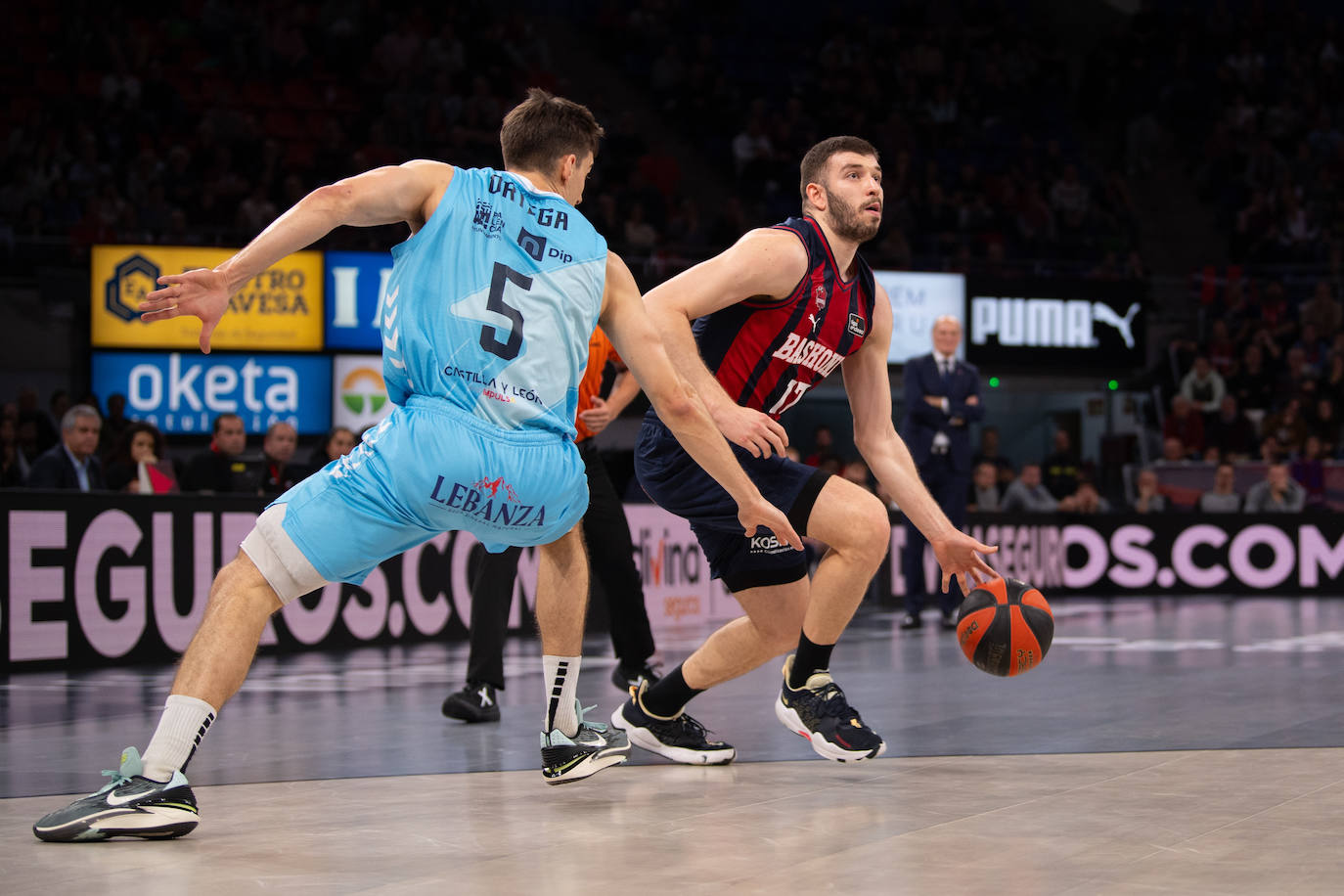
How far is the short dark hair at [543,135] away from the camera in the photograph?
393 cm

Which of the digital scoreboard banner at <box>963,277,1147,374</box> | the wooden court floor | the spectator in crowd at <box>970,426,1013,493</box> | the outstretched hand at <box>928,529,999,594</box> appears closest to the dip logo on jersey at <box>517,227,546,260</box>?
the wooden court floor

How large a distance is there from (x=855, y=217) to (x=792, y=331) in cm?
42

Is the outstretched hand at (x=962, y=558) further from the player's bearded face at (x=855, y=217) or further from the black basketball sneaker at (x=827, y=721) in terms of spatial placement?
the player's bearded face at (x=855, y=217)

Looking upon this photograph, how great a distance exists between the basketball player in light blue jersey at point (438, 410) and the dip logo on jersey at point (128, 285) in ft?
36.7

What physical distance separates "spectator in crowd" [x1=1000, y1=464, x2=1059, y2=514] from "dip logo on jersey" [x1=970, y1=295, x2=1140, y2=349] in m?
2.78

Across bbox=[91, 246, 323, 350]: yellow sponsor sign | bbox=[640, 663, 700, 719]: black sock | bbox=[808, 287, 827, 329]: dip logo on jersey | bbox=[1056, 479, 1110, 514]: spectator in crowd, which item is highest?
bbox=[91, 246, 323, 350]: yellow sponsor sign

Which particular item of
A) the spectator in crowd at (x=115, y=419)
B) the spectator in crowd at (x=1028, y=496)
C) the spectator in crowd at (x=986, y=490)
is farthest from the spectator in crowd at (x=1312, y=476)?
the spectator in crowd at (x=115, y=419)

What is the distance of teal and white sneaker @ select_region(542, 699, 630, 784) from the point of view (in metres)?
4.26

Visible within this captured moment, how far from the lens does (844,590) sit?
4.58m

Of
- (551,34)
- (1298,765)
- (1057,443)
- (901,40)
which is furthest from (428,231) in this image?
(901,40)

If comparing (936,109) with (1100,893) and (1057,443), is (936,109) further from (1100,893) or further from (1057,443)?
(1100,893)

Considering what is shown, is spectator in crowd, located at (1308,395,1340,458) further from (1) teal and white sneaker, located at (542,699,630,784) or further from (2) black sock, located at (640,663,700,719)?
(1) teal and white sneaker, located at (542,699,630,784)

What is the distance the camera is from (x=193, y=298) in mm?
3270

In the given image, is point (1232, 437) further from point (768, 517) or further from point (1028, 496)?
point (768, 517)
